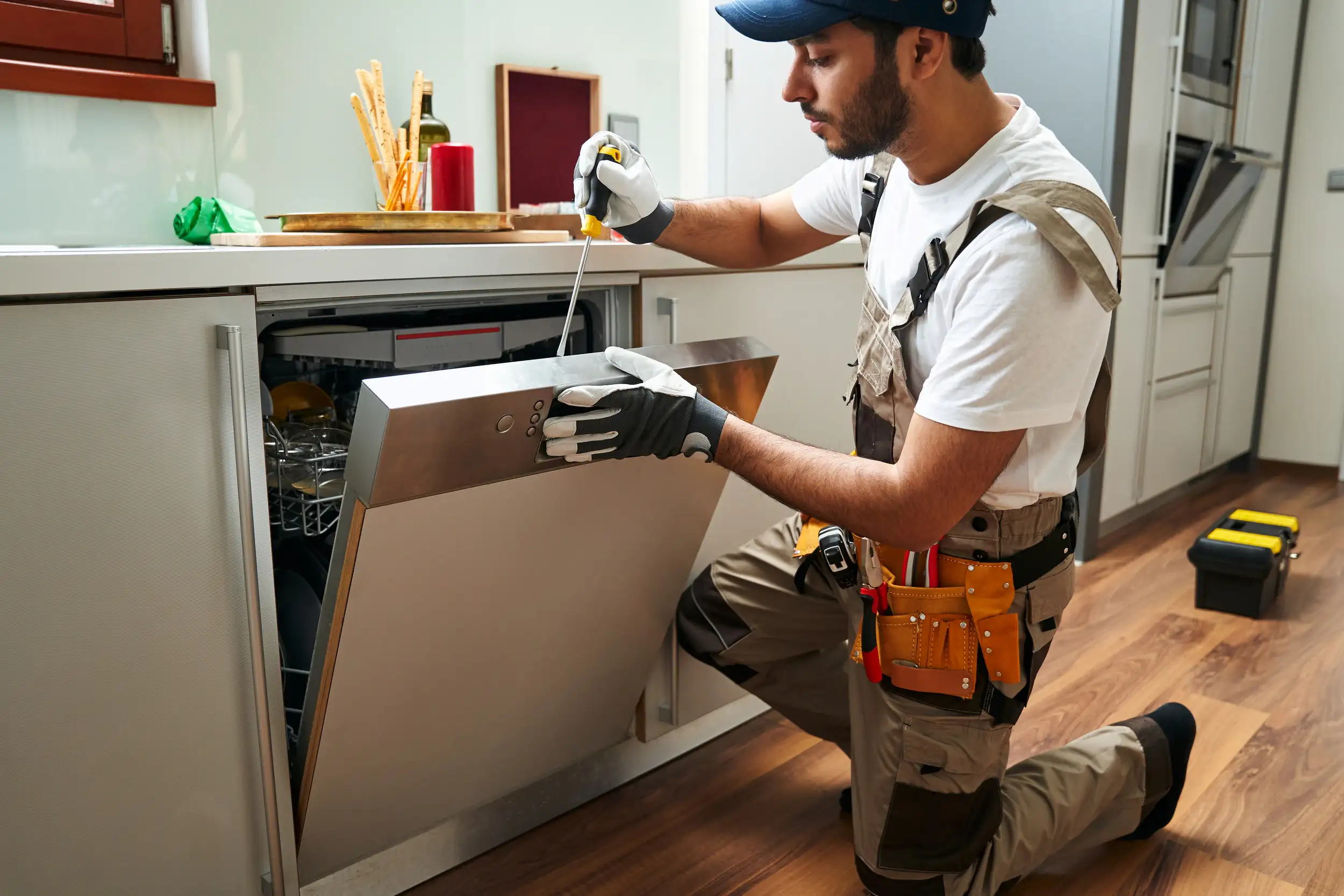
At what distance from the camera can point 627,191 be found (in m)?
1.44

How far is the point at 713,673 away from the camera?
74.9 inches

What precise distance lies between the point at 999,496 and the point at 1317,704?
132cm

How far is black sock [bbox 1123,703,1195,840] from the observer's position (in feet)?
5.62

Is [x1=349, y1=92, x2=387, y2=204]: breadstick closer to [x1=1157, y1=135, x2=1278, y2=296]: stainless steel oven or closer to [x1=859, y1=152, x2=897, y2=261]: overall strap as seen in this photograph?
[x1=859, y1=152, x2=897, y2=261]: overall strap

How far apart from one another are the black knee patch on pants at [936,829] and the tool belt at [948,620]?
15cm

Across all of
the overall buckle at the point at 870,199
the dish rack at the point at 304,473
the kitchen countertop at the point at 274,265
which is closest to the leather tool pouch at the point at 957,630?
the overall buckle at the point at 870,199

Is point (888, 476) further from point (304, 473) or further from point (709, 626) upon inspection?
point (304, 473)

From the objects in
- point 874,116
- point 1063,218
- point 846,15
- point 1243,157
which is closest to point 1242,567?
point 1243,157

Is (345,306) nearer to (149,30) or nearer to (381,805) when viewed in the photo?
(381,805)

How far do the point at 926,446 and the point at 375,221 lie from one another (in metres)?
0.73

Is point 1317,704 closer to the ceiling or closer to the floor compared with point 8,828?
closer to the floor

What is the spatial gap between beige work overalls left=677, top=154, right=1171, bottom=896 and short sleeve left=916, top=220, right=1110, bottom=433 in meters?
0.04

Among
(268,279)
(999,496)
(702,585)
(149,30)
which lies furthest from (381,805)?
(149,30)

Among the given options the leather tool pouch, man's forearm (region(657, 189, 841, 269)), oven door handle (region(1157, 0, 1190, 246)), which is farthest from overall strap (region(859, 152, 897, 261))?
oven door handle (region(1157, 0, 1190, 246))
